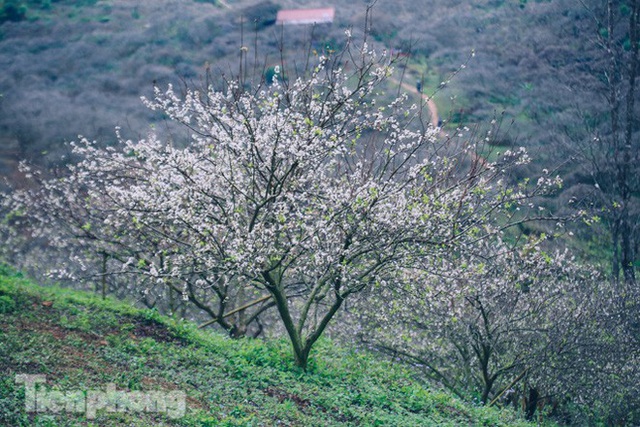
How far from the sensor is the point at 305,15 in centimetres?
5816

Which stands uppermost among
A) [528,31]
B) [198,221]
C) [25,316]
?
[528,31]

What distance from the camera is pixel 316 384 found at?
1020 centimetres

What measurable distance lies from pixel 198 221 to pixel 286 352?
3.67m

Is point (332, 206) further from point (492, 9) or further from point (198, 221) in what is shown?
point (492, 9)

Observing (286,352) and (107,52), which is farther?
(107,52)

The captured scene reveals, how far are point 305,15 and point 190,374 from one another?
54049 millimetres

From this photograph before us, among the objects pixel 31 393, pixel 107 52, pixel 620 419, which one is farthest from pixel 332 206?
pixel 107 52

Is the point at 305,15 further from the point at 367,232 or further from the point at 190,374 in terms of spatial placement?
the point at 190,374

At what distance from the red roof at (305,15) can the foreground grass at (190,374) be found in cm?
4669
